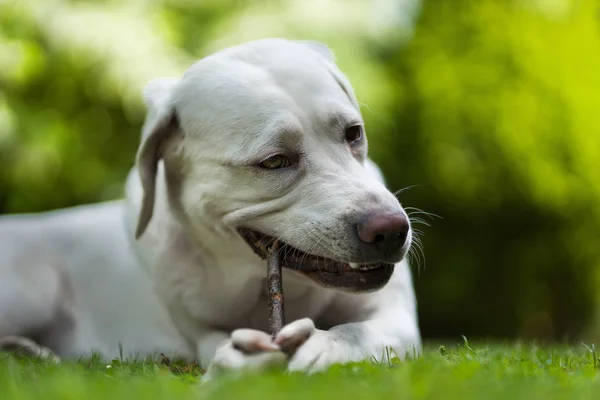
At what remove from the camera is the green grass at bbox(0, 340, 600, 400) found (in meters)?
2.18

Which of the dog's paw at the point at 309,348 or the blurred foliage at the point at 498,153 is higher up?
the dog's paw at the point at 309,348

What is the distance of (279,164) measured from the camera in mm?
3297

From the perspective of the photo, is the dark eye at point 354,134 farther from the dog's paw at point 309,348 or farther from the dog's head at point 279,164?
the dog's paw at point 309,348

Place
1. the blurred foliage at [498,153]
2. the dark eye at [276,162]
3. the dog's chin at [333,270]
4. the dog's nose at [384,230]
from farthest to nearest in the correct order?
the blurred foliage at [498,153]
the dark eye at [276,162]
the dog's chin at [333,270]
the dog's nose at [384,230]

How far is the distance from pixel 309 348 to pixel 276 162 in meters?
0.81

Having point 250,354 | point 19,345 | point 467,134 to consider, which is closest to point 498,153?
point 467,134

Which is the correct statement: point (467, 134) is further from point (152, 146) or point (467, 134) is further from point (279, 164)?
point (279, 164)

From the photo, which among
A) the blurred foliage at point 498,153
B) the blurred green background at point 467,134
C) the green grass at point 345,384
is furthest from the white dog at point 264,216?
the blurred foliage at point 498,153

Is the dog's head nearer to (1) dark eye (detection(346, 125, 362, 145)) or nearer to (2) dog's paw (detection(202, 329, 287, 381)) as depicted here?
(1) dark eye (detection(346, 125, 362, 145))

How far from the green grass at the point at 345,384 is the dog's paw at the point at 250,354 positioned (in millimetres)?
111

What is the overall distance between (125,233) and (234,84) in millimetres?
1662

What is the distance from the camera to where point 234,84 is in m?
3.46

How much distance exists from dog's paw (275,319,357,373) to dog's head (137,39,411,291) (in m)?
0.33

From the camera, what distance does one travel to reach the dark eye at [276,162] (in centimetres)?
329
